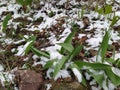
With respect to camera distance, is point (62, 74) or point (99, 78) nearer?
point (99, 78)

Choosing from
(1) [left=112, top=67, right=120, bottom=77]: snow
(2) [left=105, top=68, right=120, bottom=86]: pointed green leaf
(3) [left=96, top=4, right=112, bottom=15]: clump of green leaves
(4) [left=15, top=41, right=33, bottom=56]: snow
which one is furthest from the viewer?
(3) [left=96, top=4, right=112, bottom=15]: clump of green leaves

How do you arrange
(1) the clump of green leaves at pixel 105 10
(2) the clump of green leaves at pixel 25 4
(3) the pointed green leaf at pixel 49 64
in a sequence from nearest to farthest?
(3) the pointed green leaf at pixel 49 64 → (1) the clump of green leaves at pixel 105 10 → (2) the clump of green leaves at pixel 25 4

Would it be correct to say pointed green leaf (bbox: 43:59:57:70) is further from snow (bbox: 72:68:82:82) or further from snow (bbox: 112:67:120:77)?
snow (bbox: 112:67:120:77)

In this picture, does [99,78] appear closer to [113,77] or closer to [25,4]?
[113,77]

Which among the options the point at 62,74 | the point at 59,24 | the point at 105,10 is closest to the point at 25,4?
the point at 59,24

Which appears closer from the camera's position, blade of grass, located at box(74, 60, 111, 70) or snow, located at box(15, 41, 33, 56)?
blade of grass, located at box(74, 60, 111, 70)

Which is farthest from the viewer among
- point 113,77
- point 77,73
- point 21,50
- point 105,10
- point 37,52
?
point 105,10

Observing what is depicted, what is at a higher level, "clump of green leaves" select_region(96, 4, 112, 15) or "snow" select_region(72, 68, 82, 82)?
"clump of green leaves" select_region(96, 4, 112, 15)

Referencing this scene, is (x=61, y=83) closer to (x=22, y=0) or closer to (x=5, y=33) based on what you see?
(x=5, y=33)

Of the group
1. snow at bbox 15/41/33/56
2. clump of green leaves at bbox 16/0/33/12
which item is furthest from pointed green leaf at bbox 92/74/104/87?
clump of green leaves at bbox 16/0/33/12

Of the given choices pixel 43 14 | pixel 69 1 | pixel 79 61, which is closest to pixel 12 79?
pixel 79 61

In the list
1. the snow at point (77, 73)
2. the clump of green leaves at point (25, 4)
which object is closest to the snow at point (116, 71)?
the snow at point (77, 73)

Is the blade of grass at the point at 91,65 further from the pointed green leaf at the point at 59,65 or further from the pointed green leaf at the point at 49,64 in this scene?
the pointed green leaf at the point at 49,64

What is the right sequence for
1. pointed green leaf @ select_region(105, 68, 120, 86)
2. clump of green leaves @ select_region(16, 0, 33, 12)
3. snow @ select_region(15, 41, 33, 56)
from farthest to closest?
Answer: clump of green leaves @ select_region(16, 0, 33, 12), snow @ select_region(15, 41, 33, 56), pointed green leaf @ select_region(105, 68, 120, 86)
